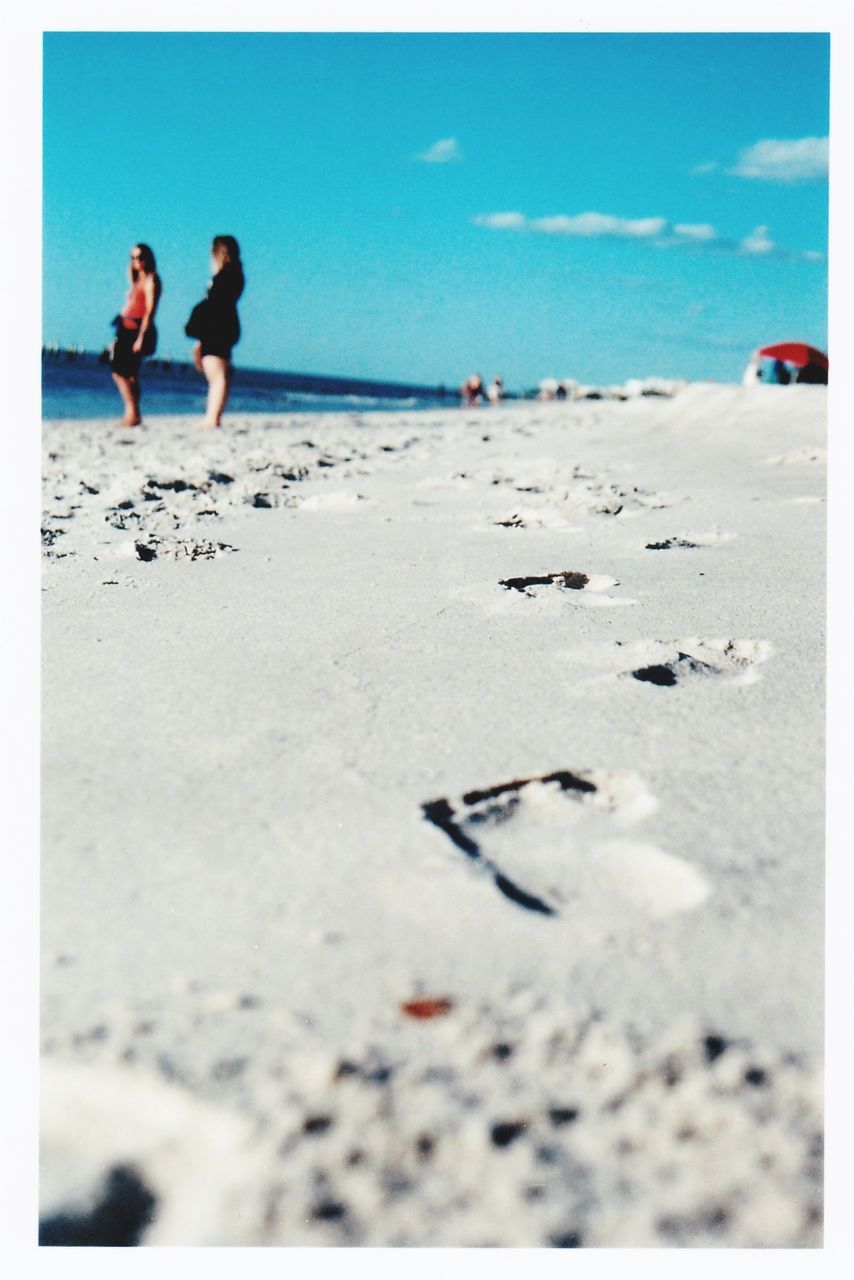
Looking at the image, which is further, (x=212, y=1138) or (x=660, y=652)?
(x=660, y=652)

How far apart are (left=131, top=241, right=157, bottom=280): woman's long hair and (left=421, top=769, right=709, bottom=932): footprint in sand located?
5.38m

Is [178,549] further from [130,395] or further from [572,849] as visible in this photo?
[130,395]

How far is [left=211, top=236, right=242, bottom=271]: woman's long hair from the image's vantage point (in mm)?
5848

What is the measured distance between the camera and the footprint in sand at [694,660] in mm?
1503

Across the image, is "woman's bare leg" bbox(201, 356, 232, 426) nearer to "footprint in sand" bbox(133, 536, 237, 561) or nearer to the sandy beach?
"footprint in sand" bbox(133, 536, 237, 561)

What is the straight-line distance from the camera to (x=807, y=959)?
0.89 meters

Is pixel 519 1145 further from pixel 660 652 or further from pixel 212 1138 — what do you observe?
pixel 660 652

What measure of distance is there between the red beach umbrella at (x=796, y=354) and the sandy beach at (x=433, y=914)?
45.1 feet

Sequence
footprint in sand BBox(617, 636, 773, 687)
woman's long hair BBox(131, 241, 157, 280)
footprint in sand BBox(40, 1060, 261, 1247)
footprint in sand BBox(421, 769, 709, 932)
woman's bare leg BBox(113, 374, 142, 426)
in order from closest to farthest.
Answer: footprint in sand BBox(40, 1060, 261, 1247)
footprint in sand BBox(421, 769, 709, 932)
footprint in sand BBox(617, 636, 773, 687)
woman's long hair BBox(131, 241, 157, 280)
woman's bare leg BBox(113, 374, 142, 426)

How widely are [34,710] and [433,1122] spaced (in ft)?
Answer: 2.91

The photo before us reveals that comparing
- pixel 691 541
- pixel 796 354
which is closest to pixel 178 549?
pixel 691 541

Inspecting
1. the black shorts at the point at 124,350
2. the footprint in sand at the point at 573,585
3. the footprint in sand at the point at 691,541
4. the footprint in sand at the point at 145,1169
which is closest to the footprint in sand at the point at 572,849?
the footprint in sand at the point at 145,1169

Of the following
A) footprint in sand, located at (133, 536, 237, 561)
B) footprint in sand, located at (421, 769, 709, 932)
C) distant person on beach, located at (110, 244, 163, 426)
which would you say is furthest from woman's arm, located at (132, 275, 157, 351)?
footprint in sand, located at (421, 769, 709, 932)

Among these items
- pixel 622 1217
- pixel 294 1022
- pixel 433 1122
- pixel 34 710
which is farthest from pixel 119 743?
pixel 622 1217
